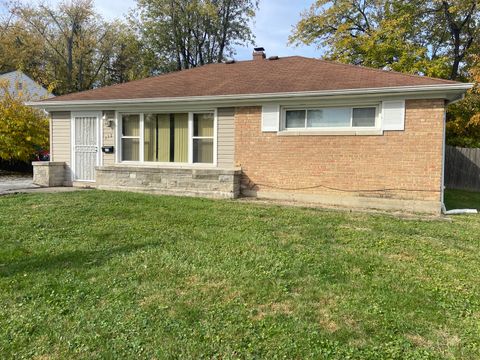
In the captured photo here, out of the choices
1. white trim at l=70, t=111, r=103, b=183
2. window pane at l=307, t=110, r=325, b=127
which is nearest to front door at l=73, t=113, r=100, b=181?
white trim at l=70, t=111, r=103, b=183

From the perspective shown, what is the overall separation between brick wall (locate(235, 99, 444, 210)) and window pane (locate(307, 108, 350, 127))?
0.36 metres

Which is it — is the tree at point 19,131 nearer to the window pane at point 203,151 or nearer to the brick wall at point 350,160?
the window pane at point 203,151

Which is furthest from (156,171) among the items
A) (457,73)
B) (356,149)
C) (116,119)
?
(457,73)

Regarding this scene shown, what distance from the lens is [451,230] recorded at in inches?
269

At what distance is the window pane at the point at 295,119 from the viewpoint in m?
9.68

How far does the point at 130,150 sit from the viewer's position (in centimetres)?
1154

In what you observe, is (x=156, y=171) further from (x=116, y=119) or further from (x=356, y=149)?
(x=356, y=149)

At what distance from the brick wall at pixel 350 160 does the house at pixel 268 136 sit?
24 millimetres

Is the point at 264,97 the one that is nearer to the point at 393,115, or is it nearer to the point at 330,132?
the point at 330,132

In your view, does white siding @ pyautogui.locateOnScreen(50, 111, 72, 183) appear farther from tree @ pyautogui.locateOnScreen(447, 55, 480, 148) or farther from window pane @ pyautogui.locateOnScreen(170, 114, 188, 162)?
tree @ pyautogui.locateOnScreen(447, 55, 480, 148)

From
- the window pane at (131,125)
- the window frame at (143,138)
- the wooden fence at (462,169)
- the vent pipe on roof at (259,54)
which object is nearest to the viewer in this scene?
the window frame at (143,138)

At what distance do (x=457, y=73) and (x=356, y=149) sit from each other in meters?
17.3

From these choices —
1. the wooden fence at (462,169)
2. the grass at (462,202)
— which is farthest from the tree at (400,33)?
the grass at (462,202)

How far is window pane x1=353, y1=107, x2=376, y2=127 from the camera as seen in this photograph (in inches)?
355
